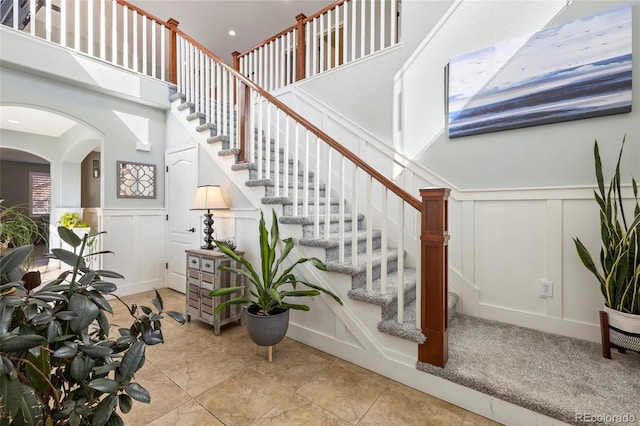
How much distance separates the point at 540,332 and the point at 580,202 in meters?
1.03

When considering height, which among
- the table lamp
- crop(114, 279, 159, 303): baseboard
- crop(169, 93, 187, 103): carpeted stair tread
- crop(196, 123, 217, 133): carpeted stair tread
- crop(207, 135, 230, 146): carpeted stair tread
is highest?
crop(169, 93, 187, 103): carpeted stair tread

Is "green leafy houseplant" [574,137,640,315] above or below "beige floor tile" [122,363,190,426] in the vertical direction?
above

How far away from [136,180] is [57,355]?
144 inches

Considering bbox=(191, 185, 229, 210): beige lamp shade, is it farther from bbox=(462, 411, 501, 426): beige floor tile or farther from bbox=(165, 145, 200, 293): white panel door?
bbox=(462, 411, 501, 426): beige floor tile

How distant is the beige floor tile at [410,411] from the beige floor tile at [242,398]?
544 mm

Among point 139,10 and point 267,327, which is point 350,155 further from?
point 139,10

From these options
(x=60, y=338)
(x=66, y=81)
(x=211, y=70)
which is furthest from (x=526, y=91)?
(x=66, y=81)

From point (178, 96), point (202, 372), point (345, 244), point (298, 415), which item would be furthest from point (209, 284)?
point (178, 96)

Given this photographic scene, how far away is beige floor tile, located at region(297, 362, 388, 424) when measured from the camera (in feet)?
5.16

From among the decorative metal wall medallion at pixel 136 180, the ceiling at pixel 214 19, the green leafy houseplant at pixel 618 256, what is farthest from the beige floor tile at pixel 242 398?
the ceiling at pixel 214 19

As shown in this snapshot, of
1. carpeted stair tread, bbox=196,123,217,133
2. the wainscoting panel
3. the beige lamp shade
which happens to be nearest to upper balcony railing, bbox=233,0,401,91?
carpeted stair tread, bbox=196,123,217,133

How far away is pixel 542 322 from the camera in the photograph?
7.11 ft

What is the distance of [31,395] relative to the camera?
2.18 feet

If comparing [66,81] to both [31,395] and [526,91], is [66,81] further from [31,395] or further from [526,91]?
[526,91]
